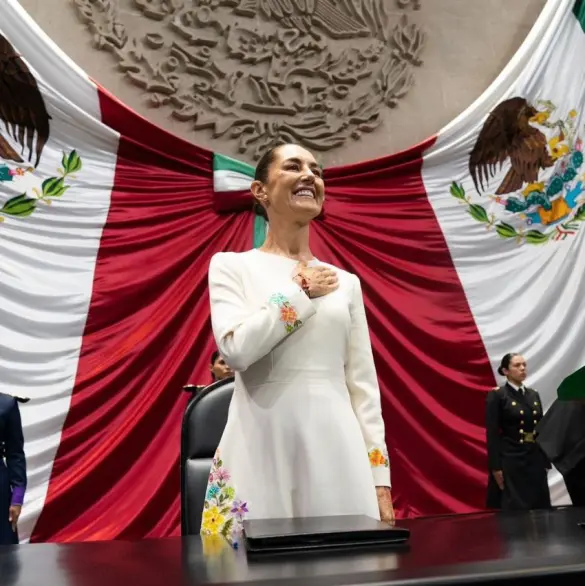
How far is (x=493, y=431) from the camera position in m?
3.49

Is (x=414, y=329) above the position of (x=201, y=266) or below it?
below

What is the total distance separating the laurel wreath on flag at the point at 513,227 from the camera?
4.16 meters

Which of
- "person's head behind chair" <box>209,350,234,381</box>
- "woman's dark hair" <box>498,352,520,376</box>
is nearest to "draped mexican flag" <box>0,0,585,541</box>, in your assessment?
"woman's dark hair" <box>498,352,520,376</box>

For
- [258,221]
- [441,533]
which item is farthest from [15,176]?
[441,533]

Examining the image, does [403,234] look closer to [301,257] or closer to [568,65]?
[568,65]

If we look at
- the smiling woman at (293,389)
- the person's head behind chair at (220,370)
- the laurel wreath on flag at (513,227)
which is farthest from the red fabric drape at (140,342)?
the smiling woman at (293,389)

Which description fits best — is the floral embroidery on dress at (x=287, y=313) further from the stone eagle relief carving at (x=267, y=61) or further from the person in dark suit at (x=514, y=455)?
the stone eagle relief carving at (x=267, y=61)

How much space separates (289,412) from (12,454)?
183 centimetres

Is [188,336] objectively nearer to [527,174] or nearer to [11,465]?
[11,465]

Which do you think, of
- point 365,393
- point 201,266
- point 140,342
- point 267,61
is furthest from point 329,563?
point 267,61

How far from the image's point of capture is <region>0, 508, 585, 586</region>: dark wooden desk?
462mm

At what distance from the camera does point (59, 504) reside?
3.15 metres

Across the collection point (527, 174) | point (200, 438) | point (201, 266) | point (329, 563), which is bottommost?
point (329, 563)

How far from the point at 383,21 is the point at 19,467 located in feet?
10.7
